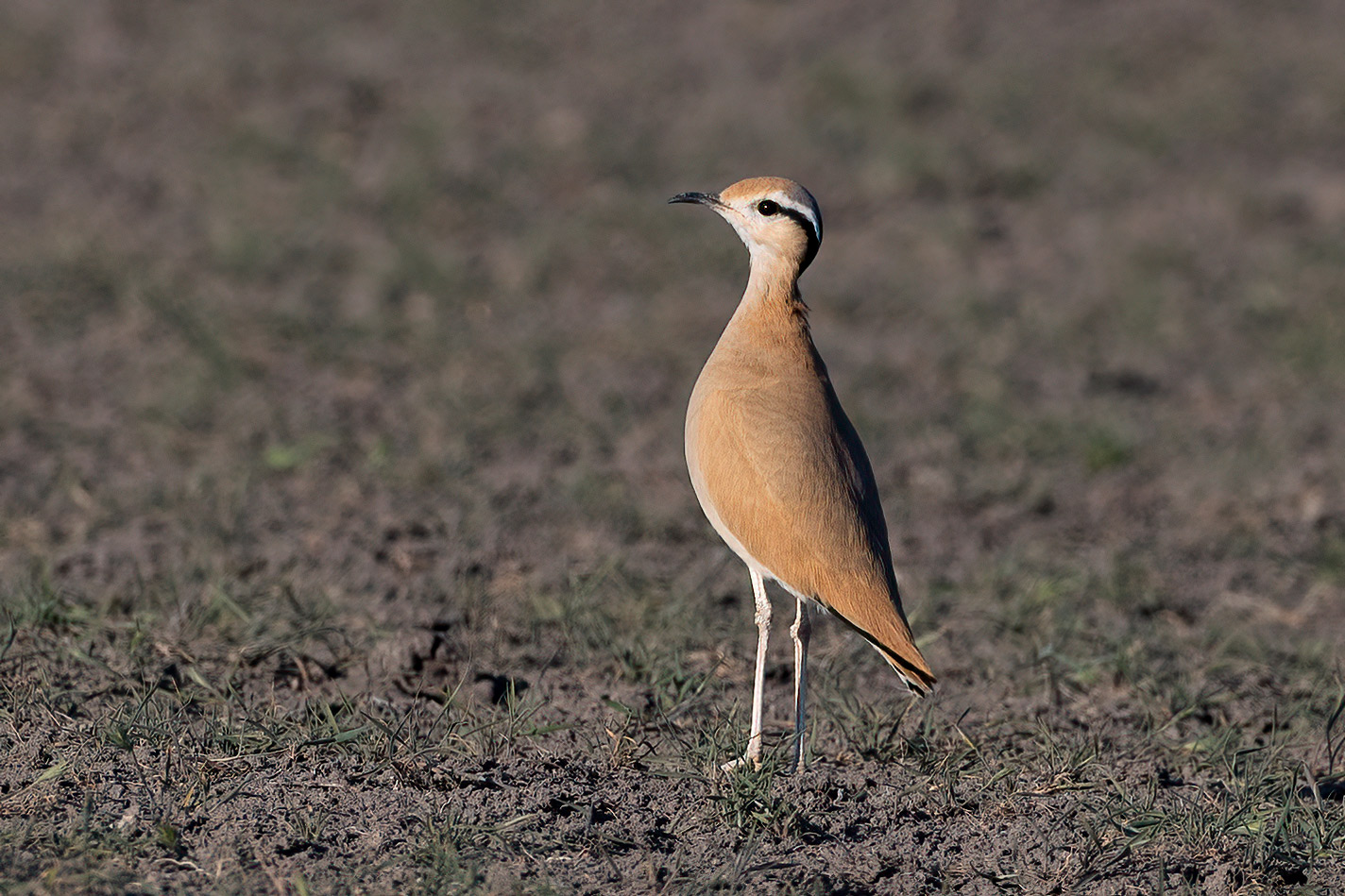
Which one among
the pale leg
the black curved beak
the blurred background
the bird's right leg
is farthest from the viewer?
the blurred background

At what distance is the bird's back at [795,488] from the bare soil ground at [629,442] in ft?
1.58

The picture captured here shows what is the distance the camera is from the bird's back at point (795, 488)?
4.13 m

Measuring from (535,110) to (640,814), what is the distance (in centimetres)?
798

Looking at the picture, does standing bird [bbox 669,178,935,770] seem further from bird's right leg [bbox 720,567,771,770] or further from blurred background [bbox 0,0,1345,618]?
blurred background [bbox 0,0,1345,618]

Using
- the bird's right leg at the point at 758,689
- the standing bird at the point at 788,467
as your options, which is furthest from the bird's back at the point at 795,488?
the bird's right leg at the point at 758,689

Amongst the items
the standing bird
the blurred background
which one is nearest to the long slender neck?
the standing bird

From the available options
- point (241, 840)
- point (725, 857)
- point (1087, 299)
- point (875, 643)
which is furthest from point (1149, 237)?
point (241, 840)

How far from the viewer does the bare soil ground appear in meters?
3.92

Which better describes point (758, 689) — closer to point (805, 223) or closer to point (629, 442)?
point (805, 223)

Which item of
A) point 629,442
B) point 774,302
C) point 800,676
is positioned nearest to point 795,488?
point 800,676

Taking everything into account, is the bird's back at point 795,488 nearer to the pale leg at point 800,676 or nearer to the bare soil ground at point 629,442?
the pale leg at point 800,676

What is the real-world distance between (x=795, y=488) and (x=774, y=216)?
34.1 inches

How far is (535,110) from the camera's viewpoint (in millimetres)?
11047

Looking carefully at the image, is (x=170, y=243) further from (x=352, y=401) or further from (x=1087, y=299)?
(x=1087, y=299)
